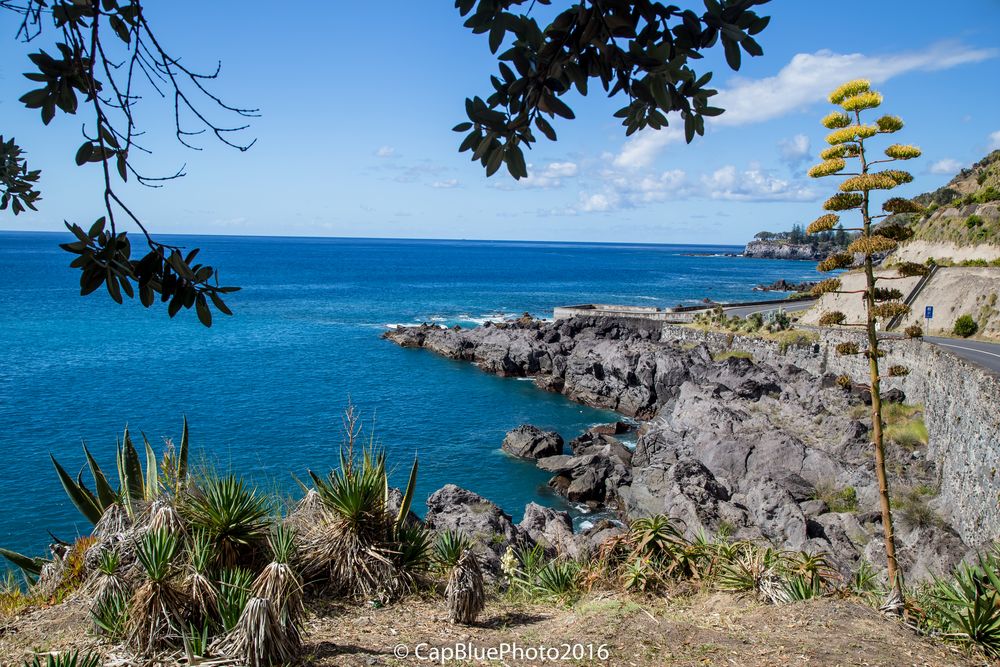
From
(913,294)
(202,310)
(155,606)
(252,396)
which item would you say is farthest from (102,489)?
(913,294)

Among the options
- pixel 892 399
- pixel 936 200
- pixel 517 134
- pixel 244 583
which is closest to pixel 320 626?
pixel 244 583

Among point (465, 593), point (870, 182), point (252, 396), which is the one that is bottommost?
point (252, 396)

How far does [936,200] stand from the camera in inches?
2367

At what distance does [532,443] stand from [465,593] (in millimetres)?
22384

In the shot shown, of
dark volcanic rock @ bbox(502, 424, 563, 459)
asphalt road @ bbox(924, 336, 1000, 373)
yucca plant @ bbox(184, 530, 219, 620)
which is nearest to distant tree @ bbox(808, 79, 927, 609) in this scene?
yucca plant @ bbox(184, 530, 219, 620)

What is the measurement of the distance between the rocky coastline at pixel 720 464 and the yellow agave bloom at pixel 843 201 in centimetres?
386

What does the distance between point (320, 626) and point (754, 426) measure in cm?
2064

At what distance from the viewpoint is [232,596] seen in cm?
559

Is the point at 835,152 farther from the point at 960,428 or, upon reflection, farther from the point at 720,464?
the point at 720,464

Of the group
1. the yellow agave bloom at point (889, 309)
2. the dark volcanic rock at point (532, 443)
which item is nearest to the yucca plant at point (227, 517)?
the yellow agave bloom at point (889, 309)

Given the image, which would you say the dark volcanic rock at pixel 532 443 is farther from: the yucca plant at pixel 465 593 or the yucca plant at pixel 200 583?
the yucca plant at pixel 200 583

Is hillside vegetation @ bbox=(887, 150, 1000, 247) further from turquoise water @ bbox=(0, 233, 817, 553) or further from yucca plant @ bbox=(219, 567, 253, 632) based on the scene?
yucca plant @ bbox=(219, 567, 253, 632)

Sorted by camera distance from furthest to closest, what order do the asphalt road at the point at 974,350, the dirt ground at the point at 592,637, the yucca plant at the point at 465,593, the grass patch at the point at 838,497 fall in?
the asphalt road at the point at 974,350
the grass patch at the point at 838,497
the yucca plant at the point at 465,593
the dirt ground at the point at 592,637

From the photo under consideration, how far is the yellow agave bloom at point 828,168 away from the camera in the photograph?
9383 millimetres
